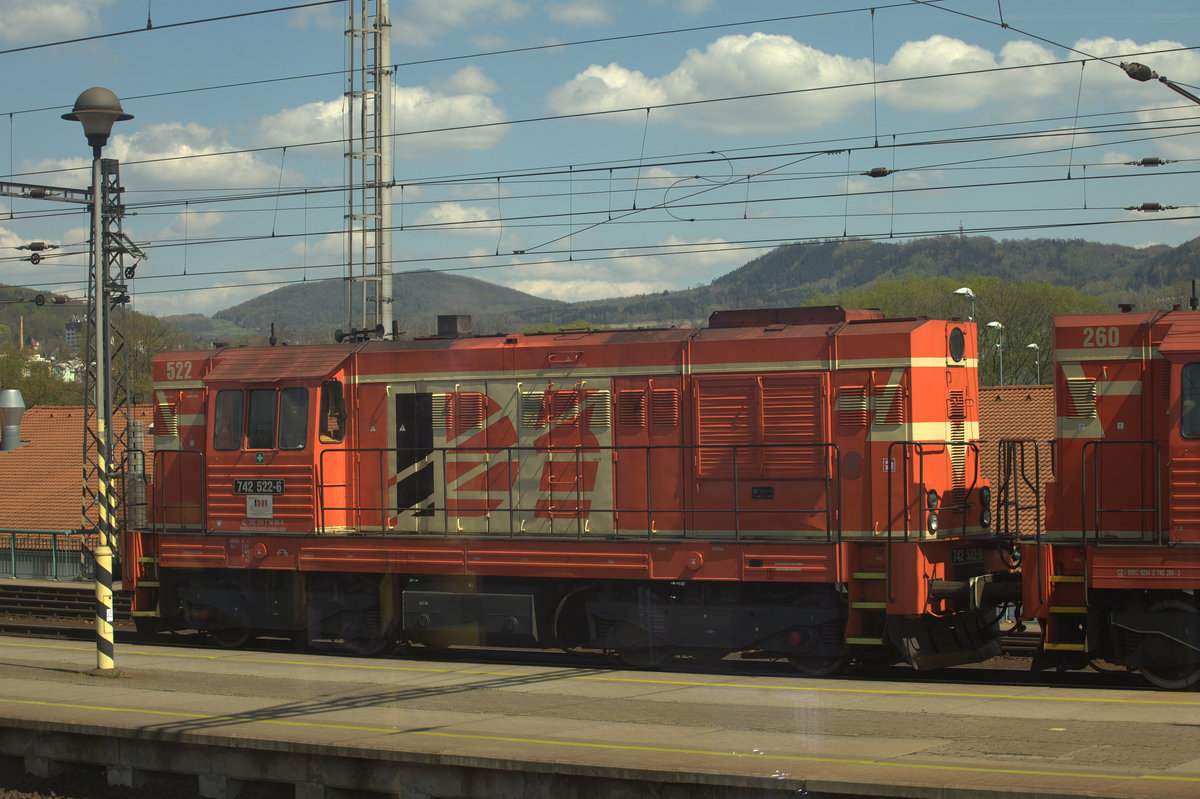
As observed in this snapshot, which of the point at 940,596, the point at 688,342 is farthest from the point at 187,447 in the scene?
the point at 940,596

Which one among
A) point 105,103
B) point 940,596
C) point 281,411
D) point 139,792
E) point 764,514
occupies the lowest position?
point 139,792

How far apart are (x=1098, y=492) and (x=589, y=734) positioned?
5.73 metres

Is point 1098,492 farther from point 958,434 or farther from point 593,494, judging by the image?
Answer: point 593,494

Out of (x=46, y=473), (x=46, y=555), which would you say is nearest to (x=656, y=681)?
(x=46, y=555)

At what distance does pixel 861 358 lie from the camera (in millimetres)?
12172

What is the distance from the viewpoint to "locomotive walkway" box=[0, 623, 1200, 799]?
7.67m

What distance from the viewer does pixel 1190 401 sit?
10656mm

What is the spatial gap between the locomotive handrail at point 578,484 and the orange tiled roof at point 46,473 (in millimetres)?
→ 18655

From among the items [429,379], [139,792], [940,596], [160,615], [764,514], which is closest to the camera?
[139,792]

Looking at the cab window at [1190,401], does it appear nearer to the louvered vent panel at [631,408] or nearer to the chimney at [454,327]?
the louvered vent panel at [631,408]

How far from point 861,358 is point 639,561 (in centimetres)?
332

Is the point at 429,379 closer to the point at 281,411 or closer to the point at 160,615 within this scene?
→ the point at 281,411

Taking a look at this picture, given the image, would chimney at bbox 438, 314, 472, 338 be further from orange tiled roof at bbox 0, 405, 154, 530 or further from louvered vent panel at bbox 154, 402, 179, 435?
orange tiled roof at bbox 0, 405, 154, 530

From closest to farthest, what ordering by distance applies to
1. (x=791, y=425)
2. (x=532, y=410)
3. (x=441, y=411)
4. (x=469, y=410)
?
(x=791, y=425) → (x=532, y=410) → (x=469, y=410) → (x=441, y=411)
